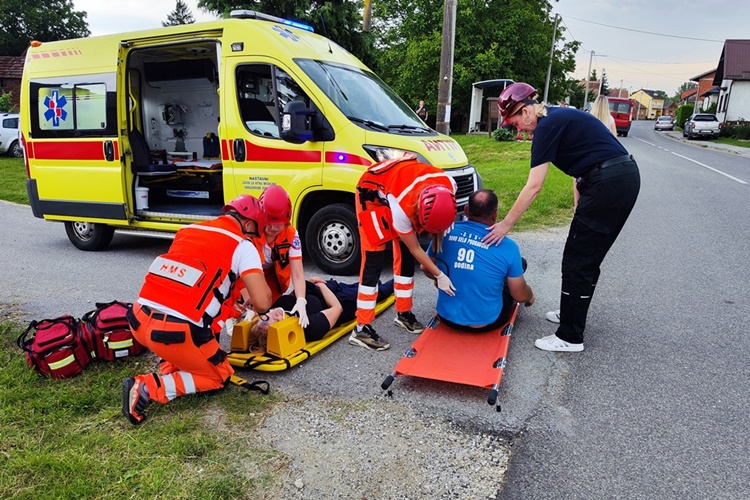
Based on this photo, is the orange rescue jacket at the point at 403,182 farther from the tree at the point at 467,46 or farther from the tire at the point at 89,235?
the tree at the point at 467,46

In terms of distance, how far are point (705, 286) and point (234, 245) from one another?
195 inches

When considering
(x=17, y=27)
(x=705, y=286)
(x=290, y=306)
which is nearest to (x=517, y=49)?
(x=705, y=286)

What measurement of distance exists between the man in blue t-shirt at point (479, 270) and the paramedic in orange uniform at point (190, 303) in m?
1.44

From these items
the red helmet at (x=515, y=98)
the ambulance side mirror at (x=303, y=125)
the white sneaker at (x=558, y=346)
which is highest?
the red helmet at (x=515, y=98)

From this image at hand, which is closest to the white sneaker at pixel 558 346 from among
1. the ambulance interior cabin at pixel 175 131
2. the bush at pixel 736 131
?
the ambulance interior cabin at pixel 175 131

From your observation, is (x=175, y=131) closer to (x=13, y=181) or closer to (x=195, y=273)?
(x=13, y=181)

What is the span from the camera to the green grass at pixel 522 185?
9000mm

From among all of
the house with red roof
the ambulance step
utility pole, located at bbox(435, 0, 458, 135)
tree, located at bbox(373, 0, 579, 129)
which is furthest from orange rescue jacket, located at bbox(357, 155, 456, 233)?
the house with red roof

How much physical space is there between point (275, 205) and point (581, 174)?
7.29 ft

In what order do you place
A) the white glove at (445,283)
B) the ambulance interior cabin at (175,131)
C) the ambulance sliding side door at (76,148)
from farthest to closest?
1. the ambulance interior cabin at (175,131)
2. the ambulance sliding side door at (76,148)
3. the white glove at (445,283)

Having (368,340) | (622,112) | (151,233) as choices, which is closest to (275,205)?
(368,340)

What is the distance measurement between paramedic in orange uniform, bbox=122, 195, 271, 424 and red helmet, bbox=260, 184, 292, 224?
0.20 metres

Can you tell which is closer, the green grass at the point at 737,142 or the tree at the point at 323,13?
the tree at the point at 323,13

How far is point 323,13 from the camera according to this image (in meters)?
16.9
